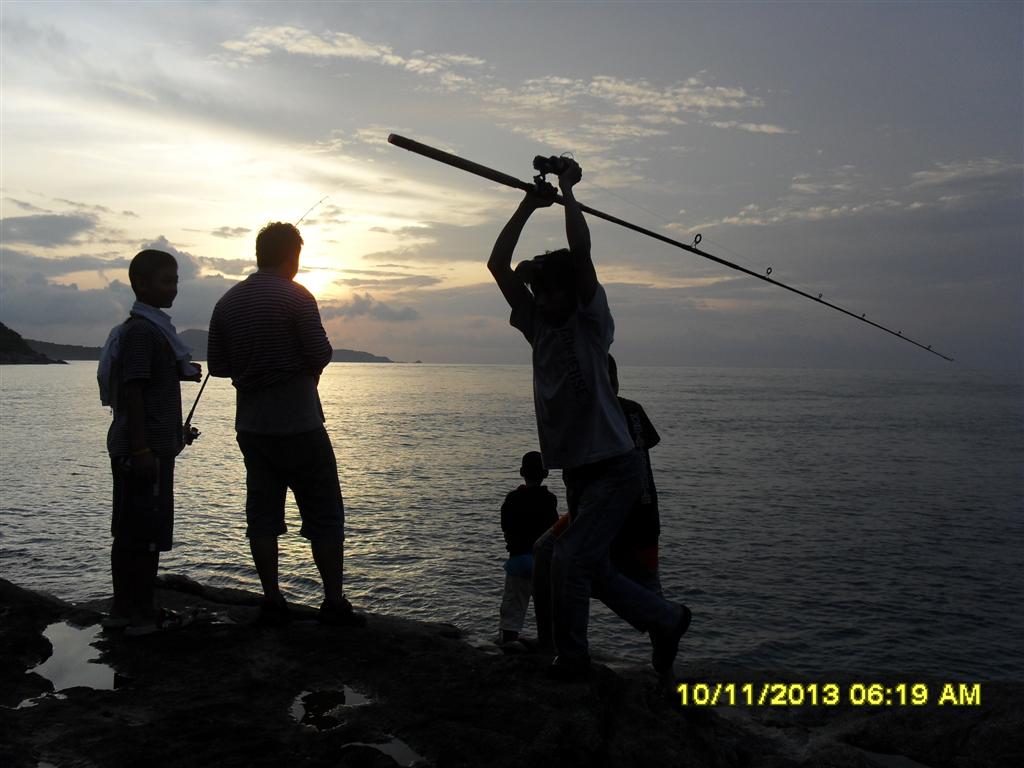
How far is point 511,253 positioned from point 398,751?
8.35 feet

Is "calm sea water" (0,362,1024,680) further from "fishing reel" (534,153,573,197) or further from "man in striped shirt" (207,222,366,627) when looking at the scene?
"fishing reel" (534,153,573,197)

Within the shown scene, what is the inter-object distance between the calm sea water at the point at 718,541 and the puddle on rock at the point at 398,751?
422 centimetres

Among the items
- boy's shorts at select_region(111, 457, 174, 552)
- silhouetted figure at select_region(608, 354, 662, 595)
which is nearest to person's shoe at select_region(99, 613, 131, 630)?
boy's shorts at select_region(111, 457, 174, 552)

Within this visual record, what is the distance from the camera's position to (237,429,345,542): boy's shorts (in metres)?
4.85

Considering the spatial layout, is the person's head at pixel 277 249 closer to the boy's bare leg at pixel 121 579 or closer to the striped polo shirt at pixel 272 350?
the striped polo shirt at pixel 272 350

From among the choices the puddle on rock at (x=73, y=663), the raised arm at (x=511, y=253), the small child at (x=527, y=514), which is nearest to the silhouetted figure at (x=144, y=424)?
the puddle on rock at (x=73, y=663)

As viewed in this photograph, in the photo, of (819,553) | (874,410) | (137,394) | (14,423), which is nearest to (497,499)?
(819,553)

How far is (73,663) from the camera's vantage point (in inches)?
178

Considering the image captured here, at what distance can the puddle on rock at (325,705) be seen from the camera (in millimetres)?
3721

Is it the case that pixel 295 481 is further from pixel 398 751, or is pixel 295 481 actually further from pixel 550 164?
pixel 550 164

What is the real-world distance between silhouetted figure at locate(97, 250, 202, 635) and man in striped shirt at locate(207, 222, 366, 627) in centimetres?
33

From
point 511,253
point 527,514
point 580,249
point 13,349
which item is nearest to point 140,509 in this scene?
point 511,253

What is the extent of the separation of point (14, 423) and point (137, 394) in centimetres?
4512
